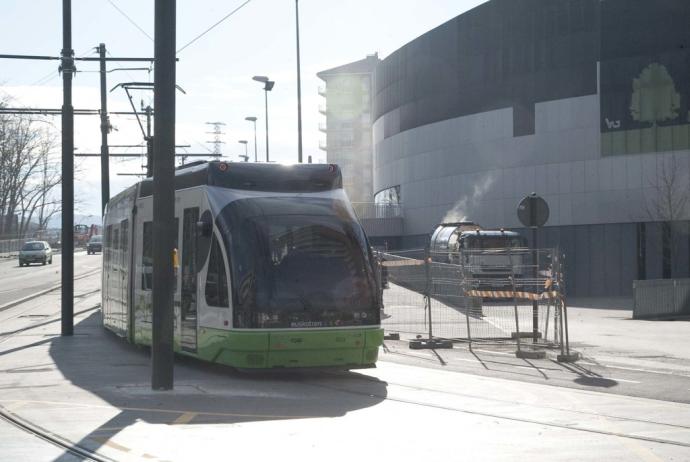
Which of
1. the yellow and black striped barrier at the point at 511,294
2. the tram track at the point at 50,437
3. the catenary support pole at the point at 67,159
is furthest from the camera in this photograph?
the catenary support pole at the point at 67,159

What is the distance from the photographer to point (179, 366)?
1639 centimetres

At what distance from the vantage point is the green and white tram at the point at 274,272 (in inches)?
534

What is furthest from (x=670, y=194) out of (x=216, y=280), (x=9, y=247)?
(x=9, y=247)

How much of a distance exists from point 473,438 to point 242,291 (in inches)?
193

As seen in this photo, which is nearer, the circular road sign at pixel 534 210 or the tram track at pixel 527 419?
the tram track at pixel 527 419

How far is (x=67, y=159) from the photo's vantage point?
22.1 m

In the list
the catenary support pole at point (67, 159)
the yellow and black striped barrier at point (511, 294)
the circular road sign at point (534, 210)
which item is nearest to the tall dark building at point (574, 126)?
the circular road sign at point (534, 210)

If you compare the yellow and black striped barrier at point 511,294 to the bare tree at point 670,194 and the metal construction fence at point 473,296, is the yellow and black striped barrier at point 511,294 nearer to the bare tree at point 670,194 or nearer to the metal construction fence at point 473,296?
the metal construction fence at point 473,296

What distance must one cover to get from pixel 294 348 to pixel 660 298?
66.0 ft

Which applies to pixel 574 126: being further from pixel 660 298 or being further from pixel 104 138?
pixel 104 138

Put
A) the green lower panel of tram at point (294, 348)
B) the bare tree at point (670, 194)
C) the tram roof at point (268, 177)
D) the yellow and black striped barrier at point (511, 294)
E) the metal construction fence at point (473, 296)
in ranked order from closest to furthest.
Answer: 1. the green lower panel of tram at point (294, 348)
2. the tram roof at point (268, 177)
3. the yellow and black striped barrier at point (511, 294)
4. the metal construction fence at point (473, 296)
5. the bare tree at point (670, 194)

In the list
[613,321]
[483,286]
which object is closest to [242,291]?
[483,286]

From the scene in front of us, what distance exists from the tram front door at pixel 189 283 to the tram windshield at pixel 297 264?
123cm

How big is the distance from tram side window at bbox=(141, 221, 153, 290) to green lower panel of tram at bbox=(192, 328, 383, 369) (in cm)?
372
